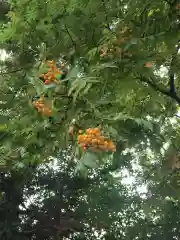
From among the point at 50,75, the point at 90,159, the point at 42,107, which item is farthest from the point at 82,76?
the point at 90,159

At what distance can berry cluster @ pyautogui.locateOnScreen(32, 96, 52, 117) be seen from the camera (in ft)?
7.55

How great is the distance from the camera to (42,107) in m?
2.31

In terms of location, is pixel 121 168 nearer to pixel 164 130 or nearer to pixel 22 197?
pixel 22 197

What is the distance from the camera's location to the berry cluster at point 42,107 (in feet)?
7.55

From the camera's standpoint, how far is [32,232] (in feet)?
32.0

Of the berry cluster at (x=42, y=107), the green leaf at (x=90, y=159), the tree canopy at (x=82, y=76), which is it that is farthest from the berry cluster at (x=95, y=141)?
the berry cluster at (x=42, y=107)

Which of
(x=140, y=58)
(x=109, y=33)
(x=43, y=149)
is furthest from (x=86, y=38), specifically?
(x=43, y=149)

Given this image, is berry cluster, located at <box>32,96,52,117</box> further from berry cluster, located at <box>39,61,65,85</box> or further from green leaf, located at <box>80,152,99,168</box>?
green leaf, located at <box>80,152,99,168</box>

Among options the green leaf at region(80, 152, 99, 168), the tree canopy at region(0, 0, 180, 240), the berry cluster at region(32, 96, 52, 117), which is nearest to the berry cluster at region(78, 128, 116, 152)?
the tree canopy at region(0, 0, 180, 240)

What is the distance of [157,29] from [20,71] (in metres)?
1.02

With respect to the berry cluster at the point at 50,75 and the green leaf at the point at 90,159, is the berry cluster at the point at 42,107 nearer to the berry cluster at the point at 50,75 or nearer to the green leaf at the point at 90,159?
the berry cluster at the point at 50,75

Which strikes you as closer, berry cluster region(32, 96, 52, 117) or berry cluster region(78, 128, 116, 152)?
berry cluster region(78, 128, 116, 152)

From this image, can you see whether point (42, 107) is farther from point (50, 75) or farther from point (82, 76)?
point (82, 76)

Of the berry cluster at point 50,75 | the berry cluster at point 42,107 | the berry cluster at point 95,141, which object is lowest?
the berry cluster at point 95,141
